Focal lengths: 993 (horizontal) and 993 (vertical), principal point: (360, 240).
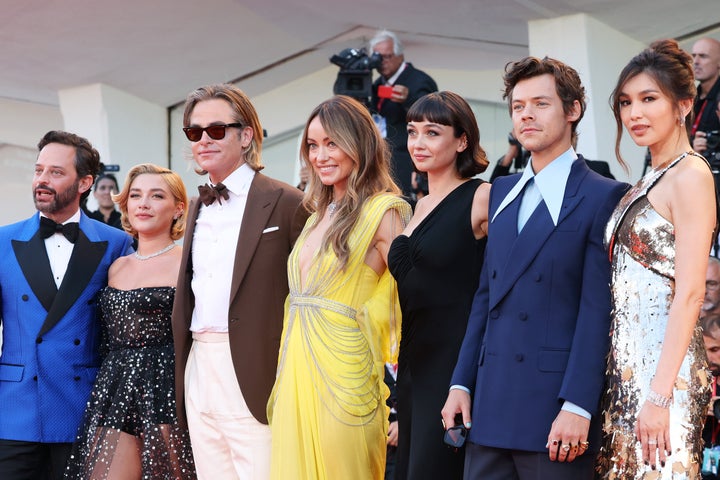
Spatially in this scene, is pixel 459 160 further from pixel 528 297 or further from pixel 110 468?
pixel 110 468

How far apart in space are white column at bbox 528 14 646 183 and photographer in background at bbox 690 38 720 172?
1.17 m

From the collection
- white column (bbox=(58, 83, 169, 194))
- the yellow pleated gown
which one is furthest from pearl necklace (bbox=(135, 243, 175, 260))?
white column (bbox=(58, 83, 169, 194))

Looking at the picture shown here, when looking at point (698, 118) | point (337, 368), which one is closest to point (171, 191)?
point (337, 368)

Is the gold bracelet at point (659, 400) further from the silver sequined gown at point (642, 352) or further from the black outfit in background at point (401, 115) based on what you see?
the black outfit in background at point (401, 115)

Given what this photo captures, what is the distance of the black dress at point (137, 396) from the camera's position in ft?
14.6

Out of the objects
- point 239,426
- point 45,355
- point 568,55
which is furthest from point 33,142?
point 239,426

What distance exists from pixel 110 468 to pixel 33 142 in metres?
9.24

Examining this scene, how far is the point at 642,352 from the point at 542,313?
0.32m

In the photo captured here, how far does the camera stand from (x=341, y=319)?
12.4ft

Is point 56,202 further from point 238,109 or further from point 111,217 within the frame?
point 111,217

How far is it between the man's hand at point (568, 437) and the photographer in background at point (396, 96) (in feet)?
13.4

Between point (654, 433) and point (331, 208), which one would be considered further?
point (331, 208)

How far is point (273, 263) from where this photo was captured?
4.14m

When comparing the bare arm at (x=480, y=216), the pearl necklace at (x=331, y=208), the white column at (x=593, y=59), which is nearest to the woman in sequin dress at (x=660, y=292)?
the bare arm at (x=480, y=216)
